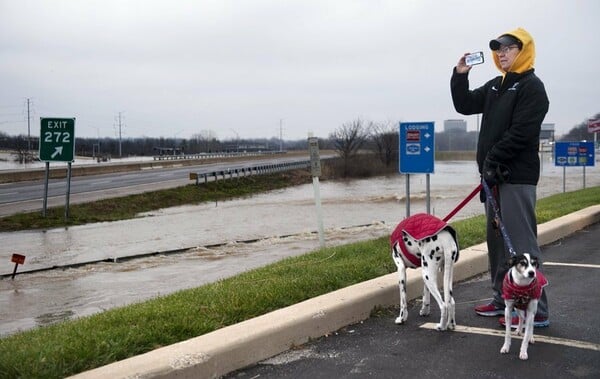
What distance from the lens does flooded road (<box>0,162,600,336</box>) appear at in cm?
912

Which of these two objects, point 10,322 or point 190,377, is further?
point 10,322

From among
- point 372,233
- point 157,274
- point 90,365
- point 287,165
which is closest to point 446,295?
point 90,365

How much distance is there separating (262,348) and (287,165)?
46.2 m

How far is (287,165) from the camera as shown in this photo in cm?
5103

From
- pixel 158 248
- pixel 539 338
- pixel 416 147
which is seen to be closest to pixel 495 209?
pixel 539 338

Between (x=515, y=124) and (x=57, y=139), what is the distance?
16541 mm

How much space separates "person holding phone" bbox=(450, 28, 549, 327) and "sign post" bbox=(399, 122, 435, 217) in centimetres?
507

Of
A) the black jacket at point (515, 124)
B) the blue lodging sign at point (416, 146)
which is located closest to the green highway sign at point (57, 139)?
the blue lodging sign at point (416, 146)

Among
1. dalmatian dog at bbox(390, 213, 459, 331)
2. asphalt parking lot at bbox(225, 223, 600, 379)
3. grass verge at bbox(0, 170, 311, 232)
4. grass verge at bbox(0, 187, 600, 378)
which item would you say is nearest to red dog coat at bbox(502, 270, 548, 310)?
asphalt parking lot at bbox(225, 223, 600, 379)

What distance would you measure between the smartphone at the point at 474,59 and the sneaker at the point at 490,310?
2.25 m

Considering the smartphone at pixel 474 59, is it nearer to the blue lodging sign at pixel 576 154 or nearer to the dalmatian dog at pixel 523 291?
the dalmatian dog at pixel 523 291

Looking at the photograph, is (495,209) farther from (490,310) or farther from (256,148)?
(256,148)

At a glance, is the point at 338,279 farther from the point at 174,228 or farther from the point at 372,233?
the point at 174,228

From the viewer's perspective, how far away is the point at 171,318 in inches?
209
